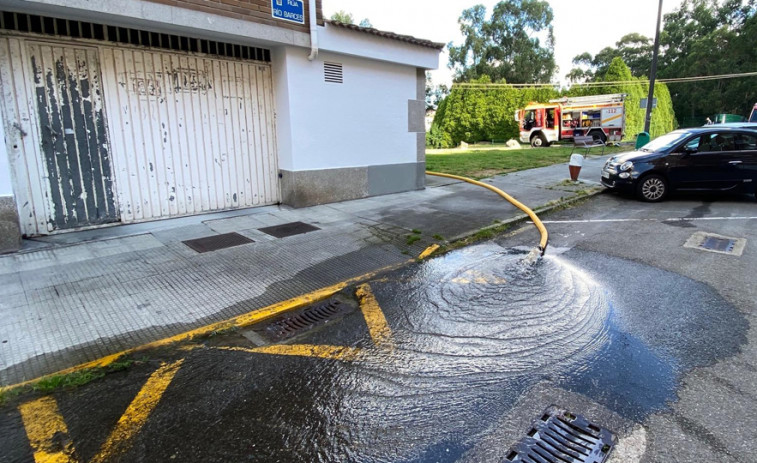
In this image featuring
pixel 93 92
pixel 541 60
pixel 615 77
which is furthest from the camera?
pixel 541 60

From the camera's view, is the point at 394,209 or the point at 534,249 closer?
the point at 534,249

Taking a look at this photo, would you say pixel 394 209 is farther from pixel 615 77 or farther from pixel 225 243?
pixel 615 77

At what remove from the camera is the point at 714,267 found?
18.0 feet

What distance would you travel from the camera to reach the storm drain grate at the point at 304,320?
12.9 ft

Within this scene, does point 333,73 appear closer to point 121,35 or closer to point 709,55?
point 121,35

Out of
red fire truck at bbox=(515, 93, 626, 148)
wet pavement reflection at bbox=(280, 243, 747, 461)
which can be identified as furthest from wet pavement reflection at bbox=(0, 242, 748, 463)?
red fire truck at bbox=(515, 93, 626, 148)

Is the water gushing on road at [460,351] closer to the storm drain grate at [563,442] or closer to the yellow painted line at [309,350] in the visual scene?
the yellow painted line at [309,350]

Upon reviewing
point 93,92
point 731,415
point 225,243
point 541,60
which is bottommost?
point 731,415

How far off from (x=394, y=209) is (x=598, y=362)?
5.42 m

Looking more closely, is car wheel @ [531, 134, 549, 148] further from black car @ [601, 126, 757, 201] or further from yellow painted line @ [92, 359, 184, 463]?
yellow painted line @ [92, 359, 184, 463]

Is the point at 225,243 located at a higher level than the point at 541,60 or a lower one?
lower

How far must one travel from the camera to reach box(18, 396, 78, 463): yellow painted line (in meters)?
2.45

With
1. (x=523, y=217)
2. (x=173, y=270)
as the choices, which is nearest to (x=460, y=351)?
(x=173, y=270)

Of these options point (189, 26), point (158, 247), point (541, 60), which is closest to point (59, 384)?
point (158, 247)
